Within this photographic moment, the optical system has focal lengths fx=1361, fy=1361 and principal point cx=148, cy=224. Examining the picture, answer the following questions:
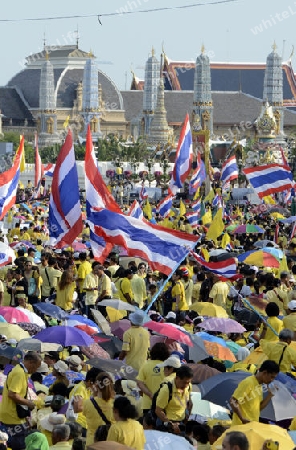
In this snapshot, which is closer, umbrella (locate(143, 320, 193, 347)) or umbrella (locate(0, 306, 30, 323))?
umbrella (locate(143, 320, 193, 347))

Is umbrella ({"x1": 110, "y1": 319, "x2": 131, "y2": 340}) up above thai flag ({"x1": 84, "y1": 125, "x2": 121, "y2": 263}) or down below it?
below

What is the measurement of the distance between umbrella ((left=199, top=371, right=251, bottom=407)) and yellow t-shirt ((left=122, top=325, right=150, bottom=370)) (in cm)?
91

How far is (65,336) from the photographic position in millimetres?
9453

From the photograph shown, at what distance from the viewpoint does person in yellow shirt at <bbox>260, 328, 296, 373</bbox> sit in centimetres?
874

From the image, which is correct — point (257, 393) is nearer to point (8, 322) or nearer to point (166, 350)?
point (166, 350)

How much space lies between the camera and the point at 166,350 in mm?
8305

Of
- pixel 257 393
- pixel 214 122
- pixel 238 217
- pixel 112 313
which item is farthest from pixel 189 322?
pixel 214 122

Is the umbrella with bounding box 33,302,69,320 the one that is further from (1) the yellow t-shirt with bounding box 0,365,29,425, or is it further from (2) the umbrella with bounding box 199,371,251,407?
(1) the yellow t-shirt with bounding box 0,365,29,425

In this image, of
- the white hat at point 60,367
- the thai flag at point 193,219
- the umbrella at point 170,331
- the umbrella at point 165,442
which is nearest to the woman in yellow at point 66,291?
the umbrella at point 170,331

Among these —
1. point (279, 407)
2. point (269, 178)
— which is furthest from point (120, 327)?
point (269, 178)

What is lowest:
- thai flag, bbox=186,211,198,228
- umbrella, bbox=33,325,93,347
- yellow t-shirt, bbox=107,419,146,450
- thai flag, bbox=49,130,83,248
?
thai flag, bbox=186,211,198,228

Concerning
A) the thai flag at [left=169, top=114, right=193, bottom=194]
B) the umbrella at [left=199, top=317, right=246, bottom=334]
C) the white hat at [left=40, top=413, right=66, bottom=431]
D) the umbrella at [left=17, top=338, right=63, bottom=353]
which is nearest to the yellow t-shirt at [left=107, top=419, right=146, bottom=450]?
the white hat at [left=40, top=413, right=66, bottom=431]

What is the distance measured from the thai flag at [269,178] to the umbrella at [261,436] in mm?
15753

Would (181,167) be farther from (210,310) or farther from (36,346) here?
(36,346)
